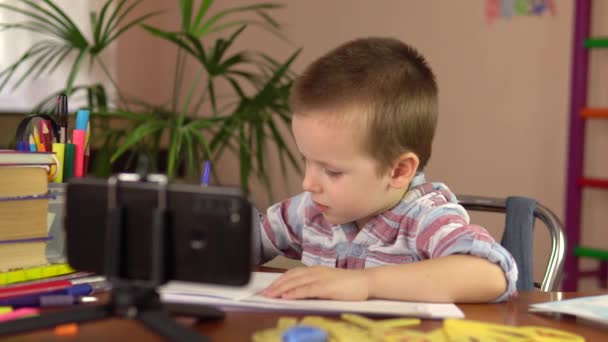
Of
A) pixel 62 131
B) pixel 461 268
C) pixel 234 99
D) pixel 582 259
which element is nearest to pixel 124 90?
pixel 234 99

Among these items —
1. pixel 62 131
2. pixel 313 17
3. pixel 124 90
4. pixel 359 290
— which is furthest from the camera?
pixel 124 90

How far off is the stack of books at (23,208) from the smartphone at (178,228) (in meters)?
0.25

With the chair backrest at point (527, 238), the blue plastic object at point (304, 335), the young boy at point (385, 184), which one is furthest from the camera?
the chair backrest at point (527, 238)

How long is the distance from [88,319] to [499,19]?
2.52 meters

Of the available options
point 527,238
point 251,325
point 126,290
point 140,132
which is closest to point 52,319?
point 126,290

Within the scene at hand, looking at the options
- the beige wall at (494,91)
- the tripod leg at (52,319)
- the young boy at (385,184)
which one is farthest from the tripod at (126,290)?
the beige wall at (494,91)

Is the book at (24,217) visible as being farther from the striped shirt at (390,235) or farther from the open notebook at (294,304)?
the striped shirt at (390,235)

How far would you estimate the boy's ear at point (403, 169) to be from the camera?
1.11 m

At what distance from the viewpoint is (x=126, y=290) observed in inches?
28.9

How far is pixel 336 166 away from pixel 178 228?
37cm

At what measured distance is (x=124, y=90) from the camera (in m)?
3.88

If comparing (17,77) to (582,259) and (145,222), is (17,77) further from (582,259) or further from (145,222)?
(145,222)

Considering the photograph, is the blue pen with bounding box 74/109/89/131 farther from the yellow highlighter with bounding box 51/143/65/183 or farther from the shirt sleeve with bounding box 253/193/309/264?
the shirt sleeve with bounding box 253/193/309/264

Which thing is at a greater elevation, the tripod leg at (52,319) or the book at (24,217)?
the book at (24,217)
